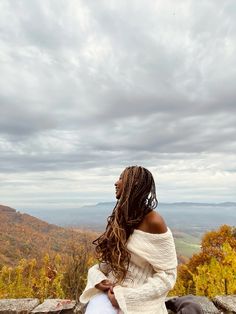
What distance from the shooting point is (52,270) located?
4633 mm

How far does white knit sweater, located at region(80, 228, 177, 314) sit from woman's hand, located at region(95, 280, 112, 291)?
25mm

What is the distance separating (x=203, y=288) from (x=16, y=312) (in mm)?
2326

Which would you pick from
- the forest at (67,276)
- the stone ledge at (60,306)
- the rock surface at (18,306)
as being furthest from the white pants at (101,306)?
the forest at (67,276)

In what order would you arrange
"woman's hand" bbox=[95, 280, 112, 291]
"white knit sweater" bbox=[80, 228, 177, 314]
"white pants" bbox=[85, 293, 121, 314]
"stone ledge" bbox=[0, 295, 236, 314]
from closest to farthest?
1. "white pants" bbox=[85, 293, 121, 314]
2. "white knit sweater" bbox=[80, 228, 177, 314]
3. "woman's hand" bbox=[95, 280, 112, 291]
4. "stone ledge" bbox=[0, 295, 236, 314]

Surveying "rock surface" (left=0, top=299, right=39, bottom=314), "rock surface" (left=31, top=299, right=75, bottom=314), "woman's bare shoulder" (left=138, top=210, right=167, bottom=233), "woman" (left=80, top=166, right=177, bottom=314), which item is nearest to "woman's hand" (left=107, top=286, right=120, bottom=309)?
"woman" (left=80, top=166, right=177, bottom=314)

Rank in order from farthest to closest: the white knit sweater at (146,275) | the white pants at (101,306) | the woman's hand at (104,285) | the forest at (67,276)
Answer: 1. the forest at (67,276)
2. the woman's hand at (104,285)
3. the white knit sweater at (146,275)
4. the white pants at (101,306)

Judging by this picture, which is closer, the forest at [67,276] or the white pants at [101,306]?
the white pants at [101,306]

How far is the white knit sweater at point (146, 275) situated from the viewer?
7.84 feet

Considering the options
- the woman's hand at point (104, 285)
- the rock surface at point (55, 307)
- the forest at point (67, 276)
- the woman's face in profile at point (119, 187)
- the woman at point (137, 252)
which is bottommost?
the rock surface at point (55, 307)

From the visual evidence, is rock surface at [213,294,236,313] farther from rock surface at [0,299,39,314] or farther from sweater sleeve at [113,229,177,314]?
rock surface at [0,299,39,314]

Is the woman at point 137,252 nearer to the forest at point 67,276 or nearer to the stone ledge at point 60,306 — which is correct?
the stone ledge at point 60,306

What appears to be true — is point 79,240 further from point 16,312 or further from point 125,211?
point 125,211

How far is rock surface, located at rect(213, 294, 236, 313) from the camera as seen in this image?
3659 millimetres

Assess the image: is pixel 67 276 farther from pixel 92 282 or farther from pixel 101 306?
pixel 101 306
